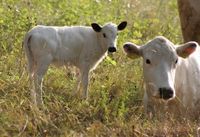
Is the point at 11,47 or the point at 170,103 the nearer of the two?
the point at 170,103

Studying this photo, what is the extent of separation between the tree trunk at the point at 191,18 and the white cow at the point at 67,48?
102 cm

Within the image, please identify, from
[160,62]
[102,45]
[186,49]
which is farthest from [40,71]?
[186,49]

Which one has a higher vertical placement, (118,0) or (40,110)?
(118,0)

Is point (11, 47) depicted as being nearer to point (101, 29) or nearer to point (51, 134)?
point (101, 29)

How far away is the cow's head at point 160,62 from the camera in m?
6.65

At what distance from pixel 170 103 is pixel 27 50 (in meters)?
1.96

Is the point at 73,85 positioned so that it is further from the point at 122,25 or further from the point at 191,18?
the point at 191,18

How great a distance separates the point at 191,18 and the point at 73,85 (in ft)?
6.32

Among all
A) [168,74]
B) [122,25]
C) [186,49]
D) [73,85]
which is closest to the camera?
[168,74]

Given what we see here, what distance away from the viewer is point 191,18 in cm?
927

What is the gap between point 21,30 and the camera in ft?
32.3

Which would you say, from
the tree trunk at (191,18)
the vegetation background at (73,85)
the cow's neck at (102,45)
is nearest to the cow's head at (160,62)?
the vegetation background at (73,85)

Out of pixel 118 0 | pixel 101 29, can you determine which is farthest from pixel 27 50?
pixel 118 0

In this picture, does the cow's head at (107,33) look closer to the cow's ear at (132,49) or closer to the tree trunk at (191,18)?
the tree trunk at (191,18)
